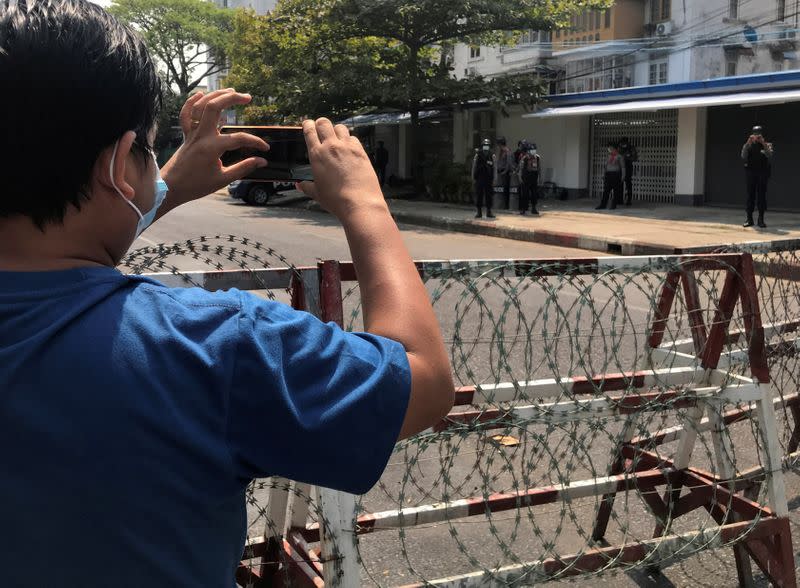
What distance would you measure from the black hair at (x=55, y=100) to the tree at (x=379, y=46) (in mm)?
20483

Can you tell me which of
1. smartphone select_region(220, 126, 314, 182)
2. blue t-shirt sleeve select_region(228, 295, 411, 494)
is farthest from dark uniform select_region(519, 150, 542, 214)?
blue t-shirt sleeve select_region(228, 295, 411, 494)

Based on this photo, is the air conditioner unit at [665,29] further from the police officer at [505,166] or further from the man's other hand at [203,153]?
the man's other hand at [203,153]

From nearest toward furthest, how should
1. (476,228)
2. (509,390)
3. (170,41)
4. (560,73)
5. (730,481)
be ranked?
1. (509,390)
2. (730,481)
3. (476,228)
4. (560,73)
5. (170,41)

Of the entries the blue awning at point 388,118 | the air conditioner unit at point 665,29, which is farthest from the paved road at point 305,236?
the air conditioner unit at point 665,29

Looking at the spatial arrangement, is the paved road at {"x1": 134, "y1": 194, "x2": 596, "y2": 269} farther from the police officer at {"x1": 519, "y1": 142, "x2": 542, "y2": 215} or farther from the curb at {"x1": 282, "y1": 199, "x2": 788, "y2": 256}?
the police officer at {"x1": 519, "y1": 142, "x2": 542, "y2": 215}

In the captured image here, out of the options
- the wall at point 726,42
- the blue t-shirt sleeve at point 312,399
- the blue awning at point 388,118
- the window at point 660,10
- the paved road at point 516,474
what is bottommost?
the paved road at point 516,474

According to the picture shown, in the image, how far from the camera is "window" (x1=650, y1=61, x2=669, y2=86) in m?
29.3

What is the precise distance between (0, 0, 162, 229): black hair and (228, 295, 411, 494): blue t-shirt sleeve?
0.82 feet

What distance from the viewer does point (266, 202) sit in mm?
25234

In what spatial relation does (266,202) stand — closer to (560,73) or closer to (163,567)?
(560,73)

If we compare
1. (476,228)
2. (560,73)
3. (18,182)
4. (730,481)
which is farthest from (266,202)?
(18,182)

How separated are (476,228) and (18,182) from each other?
55.0ft

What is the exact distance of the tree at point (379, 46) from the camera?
20.9 meters

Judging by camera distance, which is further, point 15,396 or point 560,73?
point 560,73
